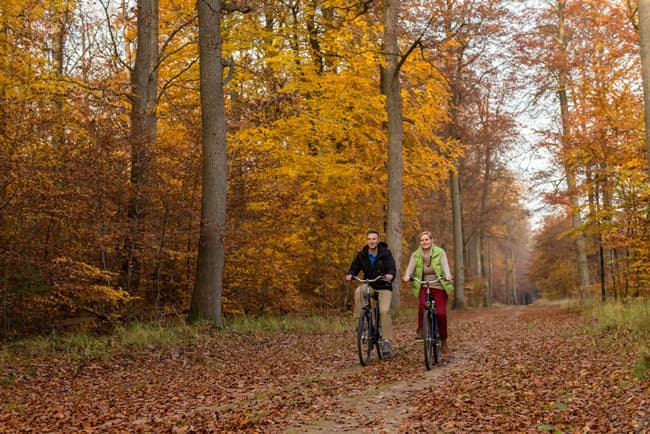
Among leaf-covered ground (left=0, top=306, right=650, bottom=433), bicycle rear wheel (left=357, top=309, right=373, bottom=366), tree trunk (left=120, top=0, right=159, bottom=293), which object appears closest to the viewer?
leaf-covered ground (left=0, top=306, right=650, bottom=433)

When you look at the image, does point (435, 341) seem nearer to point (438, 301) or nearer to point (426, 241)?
point (438, 301)

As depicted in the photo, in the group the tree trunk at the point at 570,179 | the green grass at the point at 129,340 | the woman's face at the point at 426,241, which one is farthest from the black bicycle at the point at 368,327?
the tree trunk at the point at 570,179

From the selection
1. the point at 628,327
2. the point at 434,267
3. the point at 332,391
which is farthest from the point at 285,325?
the point at 628,327

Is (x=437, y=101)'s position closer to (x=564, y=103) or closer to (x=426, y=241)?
(x=564, y=103)

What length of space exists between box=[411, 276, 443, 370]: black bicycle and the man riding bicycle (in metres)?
0.57

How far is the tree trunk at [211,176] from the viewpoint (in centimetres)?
1205

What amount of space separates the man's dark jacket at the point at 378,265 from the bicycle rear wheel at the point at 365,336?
55 cm

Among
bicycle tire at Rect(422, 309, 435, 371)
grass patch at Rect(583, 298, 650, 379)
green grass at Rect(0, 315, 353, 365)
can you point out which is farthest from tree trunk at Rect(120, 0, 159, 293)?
grass patch at Rect(583, 298, 650, 379)

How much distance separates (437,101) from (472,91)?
579 cm

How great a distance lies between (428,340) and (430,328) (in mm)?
399

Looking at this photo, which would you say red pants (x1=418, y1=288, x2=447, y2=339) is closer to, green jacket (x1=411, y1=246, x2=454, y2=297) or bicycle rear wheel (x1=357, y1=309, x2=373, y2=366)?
green jacket (x1=411, y1=246, x2=454, y2=297)

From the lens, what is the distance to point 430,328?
8836mm

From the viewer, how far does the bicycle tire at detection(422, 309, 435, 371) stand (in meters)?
8.38

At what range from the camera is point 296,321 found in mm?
14422
